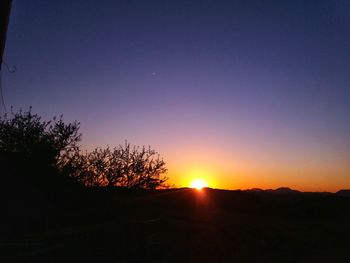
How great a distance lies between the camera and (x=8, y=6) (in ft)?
19.2

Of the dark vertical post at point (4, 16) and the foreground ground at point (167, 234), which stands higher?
the dark vertical post at point (4, 16)

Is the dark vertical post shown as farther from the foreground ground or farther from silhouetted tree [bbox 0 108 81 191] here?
silhouetted tree [bbox 0 108 81 191]

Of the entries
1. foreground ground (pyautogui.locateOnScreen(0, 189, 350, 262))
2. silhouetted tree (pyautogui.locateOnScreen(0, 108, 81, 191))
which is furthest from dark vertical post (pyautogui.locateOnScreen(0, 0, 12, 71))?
silhouetted tree (pyautogui.locateOnScreen(0, 108, 81, 191))

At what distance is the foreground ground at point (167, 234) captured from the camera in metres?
11.8

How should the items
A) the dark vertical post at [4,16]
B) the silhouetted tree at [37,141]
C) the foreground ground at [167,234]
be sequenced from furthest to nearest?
1. the silhouetted tree at [37,141]
2. the foreground ground at [167,234]
3. the dark vertical post at [4,16]

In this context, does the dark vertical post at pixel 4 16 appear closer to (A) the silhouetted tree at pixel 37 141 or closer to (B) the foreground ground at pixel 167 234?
(B) the foreground ground at pixel 167 234

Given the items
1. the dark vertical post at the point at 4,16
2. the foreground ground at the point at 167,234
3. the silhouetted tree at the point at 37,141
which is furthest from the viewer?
the silhouetted tree at the point at 37,141

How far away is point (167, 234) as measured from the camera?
16547mm

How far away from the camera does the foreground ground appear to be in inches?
465

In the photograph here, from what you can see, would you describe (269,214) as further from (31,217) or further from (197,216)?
(31,217)

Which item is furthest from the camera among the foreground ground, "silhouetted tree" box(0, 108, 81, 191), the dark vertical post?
"silhouetted tree" box(0, 108, 81, 191)

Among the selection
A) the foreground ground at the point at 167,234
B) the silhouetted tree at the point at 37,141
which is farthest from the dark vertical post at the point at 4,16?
the silhouetted tree at the point at 37,141

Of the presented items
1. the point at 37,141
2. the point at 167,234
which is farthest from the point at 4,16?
the point at 37,141

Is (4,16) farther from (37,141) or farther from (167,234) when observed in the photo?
(37,141)
